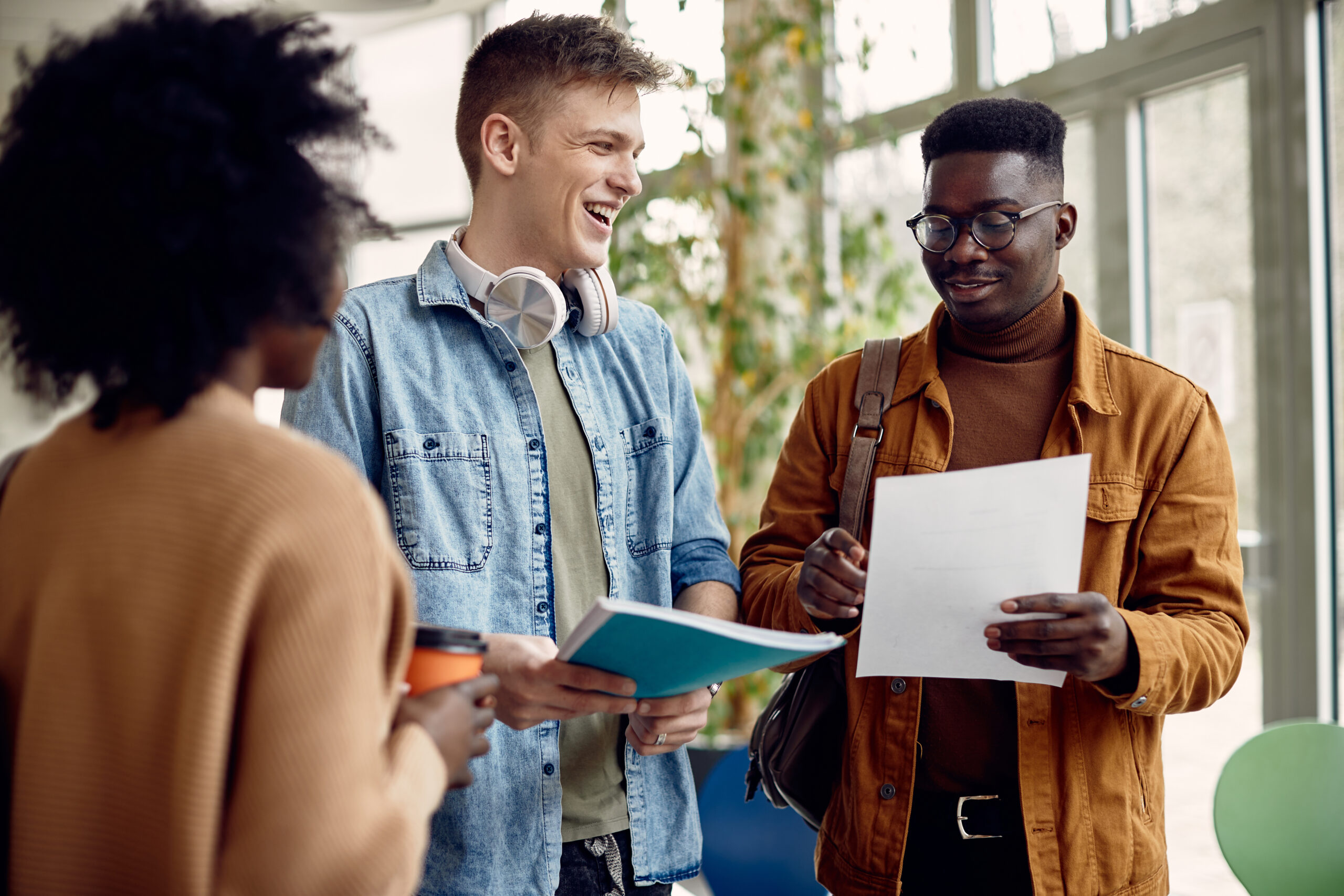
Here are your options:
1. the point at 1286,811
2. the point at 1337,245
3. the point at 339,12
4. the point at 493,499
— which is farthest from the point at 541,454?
the point at 339,12

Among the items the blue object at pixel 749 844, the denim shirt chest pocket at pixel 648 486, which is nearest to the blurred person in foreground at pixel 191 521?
the denim shirt chest pocket at pixel 648 486

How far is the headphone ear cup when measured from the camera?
1640 millimetres

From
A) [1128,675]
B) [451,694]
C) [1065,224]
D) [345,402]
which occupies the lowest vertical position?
[1128,675]

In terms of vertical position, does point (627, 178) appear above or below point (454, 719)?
above

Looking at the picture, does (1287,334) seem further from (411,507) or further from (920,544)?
(411,507)

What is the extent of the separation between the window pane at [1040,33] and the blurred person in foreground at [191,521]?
10.1 feet

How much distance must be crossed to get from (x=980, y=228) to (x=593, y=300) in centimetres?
59

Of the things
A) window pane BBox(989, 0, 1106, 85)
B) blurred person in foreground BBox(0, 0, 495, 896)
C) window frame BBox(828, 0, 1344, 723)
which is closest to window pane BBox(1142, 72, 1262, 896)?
window frame BBox(828, 0, 1344, 723)

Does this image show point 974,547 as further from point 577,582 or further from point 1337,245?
point 1337,245

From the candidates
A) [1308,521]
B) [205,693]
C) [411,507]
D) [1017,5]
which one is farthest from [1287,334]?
[205,693]

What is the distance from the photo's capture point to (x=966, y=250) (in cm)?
152

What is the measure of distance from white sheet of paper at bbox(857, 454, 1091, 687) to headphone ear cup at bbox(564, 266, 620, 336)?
56cm

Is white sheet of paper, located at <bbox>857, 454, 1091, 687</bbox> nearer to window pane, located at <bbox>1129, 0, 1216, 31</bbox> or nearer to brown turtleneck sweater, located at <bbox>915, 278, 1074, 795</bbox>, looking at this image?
brown turtleneck sweater, located at <bbox>915, 278, 1074, 795</bbox>

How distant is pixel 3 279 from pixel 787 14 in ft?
11.2
